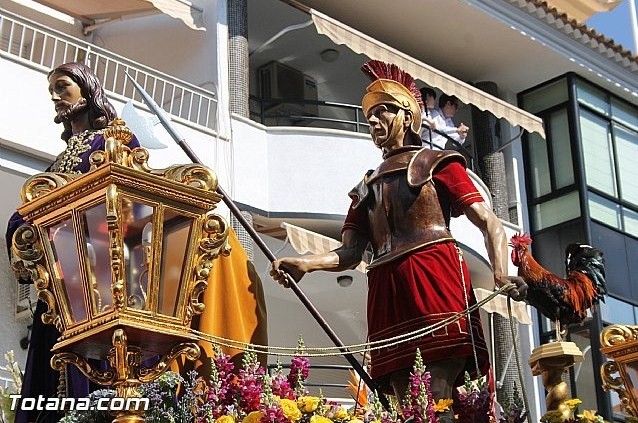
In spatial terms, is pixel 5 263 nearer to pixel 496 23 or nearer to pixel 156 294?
pixel 496 23

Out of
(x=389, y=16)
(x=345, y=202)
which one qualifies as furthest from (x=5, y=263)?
(x=389, y=16)

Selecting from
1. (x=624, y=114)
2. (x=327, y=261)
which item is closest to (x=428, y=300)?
(x=327, y=261)

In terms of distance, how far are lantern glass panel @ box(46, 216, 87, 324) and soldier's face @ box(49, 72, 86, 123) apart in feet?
4.09

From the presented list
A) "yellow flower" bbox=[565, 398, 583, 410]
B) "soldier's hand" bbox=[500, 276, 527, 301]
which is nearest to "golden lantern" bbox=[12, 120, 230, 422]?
"soldier's hand" bbox=[500, 276, 527, 301]

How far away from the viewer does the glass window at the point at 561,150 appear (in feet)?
64.1

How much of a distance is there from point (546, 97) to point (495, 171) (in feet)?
4.85

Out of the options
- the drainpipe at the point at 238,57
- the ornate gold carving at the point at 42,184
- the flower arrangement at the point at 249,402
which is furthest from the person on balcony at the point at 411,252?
the drainpipe at the point at 238,57

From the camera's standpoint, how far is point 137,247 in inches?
176

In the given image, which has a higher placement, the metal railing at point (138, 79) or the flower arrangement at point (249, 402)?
the metal railing at point (138, 79)

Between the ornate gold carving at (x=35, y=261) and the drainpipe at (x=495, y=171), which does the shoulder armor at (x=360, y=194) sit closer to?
the ornate gold carving at (x=35, y=261)

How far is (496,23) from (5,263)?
814 centimetres

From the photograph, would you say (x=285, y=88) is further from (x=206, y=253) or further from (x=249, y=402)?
(x=249, y=402)

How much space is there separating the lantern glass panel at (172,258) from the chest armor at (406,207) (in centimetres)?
132

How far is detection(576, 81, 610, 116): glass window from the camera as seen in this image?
20.0 metres
